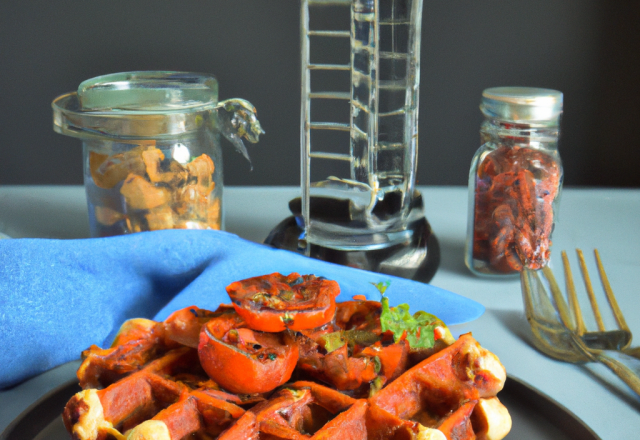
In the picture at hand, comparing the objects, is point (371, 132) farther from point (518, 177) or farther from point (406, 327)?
point (406, 327)

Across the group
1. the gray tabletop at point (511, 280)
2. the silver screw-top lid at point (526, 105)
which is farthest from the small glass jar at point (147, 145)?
the silver screw-top lid at point (526, 105)

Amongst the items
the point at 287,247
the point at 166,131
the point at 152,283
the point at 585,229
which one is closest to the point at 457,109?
the point at 585,229

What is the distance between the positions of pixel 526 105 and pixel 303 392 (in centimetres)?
57

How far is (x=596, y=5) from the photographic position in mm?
1300

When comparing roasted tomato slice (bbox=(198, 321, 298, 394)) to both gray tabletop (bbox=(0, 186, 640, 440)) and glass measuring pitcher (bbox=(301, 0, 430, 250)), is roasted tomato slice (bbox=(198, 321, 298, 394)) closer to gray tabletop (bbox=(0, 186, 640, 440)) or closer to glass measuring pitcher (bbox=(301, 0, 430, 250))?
gray tabletop (bbox=(0, 186, 640, 440))

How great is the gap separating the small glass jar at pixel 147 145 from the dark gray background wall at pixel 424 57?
1.58 feet

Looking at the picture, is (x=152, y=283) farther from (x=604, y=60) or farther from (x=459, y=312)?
(x=604, y=60)

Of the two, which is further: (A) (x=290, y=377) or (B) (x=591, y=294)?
(B) (x=591, y=294)

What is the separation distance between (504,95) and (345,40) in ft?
1.76

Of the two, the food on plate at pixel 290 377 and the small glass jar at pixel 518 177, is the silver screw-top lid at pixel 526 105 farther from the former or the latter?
the food on plate at pixel 290 377

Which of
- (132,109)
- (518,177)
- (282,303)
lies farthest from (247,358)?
(518,177)

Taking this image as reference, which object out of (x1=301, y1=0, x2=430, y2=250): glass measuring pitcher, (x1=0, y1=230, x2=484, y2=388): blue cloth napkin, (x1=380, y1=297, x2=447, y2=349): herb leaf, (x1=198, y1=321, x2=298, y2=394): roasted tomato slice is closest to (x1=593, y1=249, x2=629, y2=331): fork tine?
(x1=0, y1=230, x2=484, y2=388): blue cloth napkin

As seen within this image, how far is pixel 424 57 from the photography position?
1.35 metres

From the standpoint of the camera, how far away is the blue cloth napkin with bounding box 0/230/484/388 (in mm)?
679
